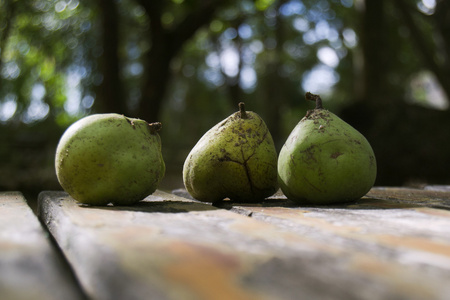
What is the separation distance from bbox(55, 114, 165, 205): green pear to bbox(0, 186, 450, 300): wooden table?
0.41m

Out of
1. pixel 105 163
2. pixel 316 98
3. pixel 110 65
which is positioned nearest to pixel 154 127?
pixel 105 163

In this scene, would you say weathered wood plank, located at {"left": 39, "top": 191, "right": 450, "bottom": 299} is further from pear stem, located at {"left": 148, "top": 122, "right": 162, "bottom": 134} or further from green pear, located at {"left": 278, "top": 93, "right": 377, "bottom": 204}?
pear stem, located at {"left": 148, "top": 122, "right": 162, "bottom": 134}

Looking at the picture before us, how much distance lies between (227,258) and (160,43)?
19.3 feet

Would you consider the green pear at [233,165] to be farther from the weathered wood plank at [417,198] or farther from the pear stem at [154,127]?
the weathered wood plank at [417,198]

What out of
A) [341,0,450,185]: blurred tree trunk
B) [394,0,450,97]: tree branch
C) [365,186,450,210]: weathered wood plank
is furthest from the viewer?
[394,0,450,97]: tree branch

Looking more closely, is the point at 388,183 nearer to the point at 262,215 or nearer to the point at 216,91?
the point at 262,215

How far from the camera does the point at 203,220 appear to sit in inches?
51.8

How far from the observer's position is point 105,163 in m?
1.77

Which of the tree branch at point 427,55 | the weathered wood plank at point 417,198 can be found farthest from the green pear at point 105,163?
the tree branch at point 427,55

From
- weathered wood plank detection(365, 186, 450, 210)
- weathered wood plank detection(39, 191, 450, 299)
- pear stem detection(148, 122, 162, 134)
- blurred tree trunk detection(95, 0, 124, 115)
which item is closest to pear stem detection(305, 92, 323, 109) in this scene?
weathered wood plank detection(365, 186, 450, 210)

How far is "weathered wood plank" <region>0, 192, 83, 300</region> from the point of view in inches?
28.0

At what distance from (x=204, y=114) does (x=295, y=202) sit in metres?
24.1

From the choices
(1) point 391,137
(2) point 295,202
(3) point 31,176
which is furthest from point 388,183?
(3) point 31,176

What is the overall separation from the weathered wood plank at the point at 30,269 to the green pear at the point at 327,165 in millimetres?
975
